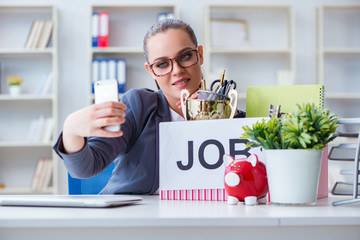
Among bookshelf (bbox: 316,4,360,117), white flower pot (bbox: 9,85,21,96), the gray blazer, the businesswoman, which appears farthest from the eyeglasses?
bookshelf (bbox: 316,4,360,117)

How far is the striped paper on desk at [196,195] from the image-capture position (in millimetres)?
1058

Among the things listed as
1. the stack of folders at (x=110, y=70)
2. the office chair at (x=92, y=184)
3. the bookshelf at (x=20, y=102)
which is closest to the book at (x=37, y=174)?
the bookshelf at (x=20, y=102)

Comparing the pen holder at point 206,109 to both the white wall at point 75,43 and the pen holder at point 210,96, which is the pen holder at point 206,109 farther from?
the white wall at point 75,43

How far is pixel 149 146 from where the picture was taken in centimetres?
138

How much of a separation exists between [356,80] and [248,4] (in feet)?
4.01

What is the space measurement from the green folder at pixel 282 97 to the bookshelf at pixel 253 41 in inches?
120

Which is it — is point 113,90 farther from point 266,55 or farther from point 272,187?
point 266,55

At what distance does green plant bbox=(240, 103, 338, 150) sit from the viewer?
2.91 ft

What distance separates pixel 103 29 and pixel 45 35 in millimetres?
503

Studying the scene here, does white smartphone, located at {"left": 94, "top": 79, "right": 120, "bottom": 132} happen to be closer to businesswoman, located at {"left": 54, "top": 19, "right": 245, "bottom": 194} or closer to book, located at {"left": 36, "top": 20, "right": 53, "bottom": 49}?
businesswoman, located at {"left": 54, "top": 19, "right": 245, "bottom": 194}

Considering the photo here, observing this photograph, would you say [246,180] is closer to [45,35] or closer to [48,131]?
[48,131]

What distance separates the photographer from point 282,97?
117cm

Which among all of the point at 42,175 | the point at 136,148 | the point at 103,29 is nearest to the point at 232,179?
the point at 136,148

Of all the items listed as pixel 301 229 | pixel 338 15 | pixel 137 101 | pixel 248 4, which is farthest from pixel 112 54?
pixel 301 229
